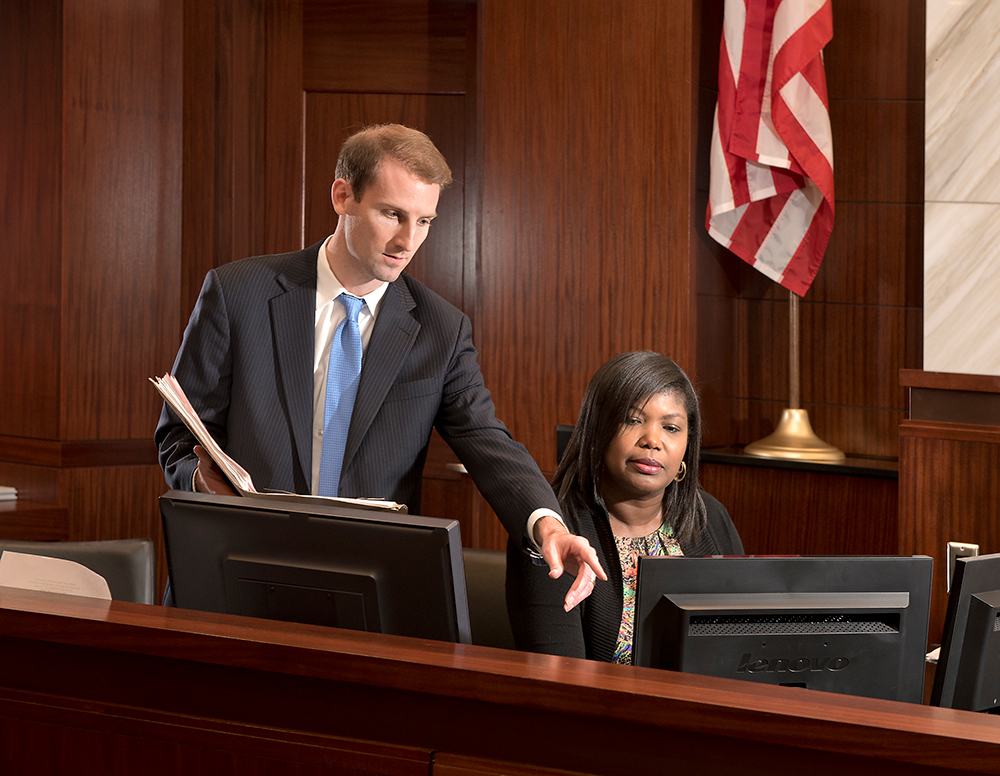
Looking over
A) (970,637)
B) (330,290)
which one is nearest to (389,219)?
(330,290)

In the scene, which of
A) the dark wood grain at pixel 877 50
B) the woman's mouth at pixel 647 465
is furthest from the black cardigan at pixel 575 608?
the dark wood grain at pixel 877 50

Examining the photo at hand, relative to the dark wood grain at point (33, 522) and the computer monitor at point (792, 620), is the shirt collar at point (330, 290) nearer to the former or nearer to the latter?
the computer monitor at point (792, 620)

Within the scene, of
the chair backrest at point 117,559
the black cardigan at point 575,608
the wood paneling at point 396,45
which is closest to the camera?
the black cardigan at point 575,608

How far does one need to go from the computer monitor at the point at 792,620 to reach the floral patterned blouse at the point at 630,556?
649mm

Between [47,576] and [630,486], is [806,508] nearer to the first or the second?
[630,486]

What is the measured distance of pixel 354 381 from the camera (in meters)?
2.01

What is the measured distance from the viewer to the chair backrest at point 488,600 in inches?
82.3

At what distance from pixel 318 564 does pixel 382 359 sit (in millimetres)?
761

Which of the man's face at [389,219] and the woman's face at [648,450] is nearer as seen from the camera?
the man's face at [389,219]

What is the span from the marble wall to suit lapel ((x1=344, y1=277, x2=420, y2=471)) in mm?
1851

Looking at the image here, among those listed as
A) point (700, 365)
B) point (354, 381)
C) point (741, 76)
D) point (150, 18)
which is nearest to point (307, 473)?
point (354, 381)

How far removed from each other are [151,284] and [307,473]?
2.10 m

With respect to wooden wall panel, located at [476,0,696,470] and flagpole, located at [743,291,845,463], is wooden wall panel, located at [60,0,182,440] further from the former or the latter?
flagpole, located at [743,291,845,463]

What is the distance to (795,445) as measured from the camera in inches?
137
